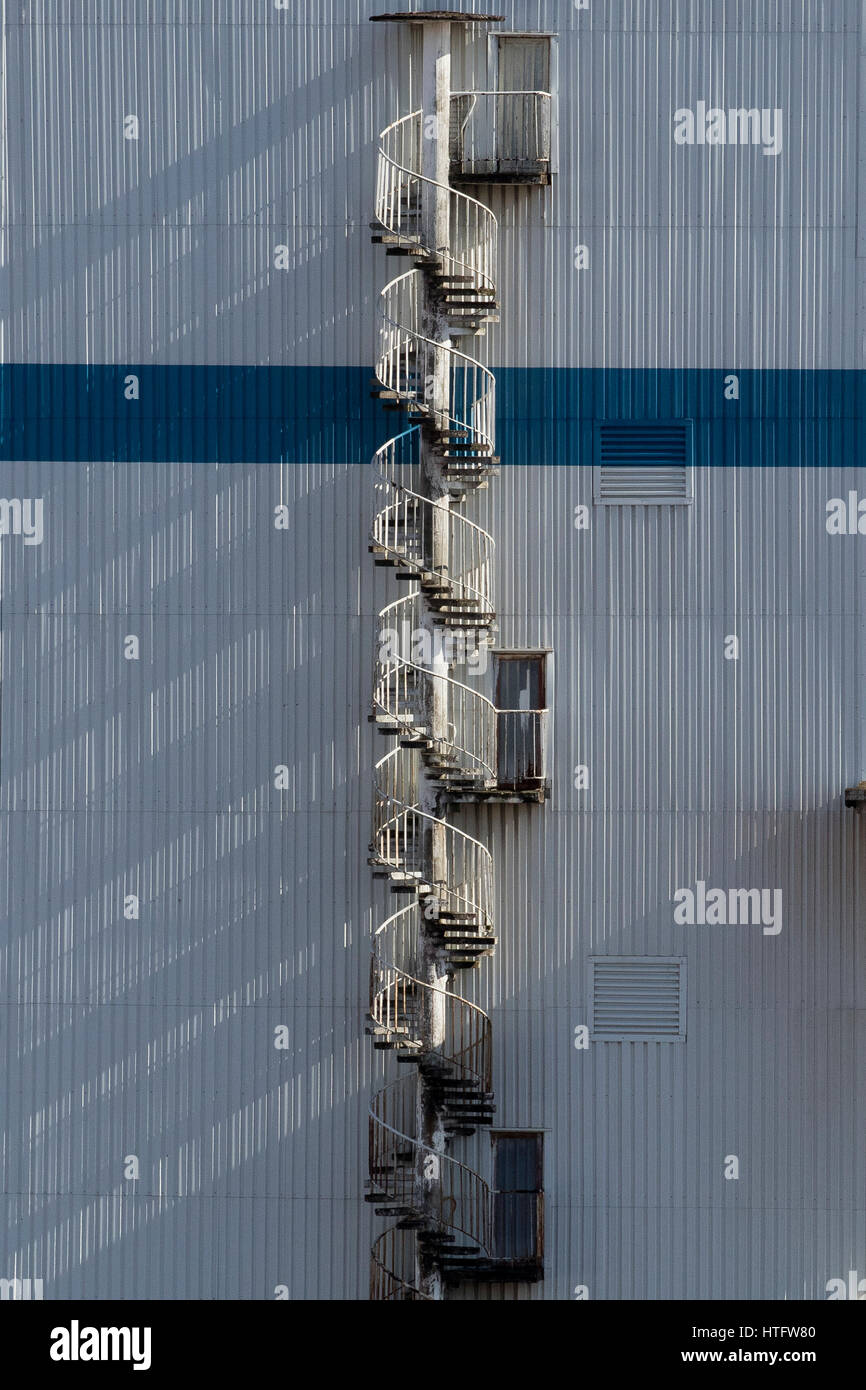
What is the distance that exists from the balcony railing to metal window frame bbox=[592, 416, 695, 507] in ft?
12.9

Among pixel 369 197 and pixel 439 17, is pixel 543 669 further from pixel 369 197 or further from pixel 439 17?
pixel 439 17

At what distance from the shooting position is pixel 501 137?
25500mm

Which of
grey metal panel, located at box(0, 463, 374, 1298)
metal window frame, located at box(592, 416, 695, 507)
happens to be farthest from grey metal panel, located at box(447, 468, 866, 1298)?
grey metal panel, located at box(0, 463, 374, 1298)

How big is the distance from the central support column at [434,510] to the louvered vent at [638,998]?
237 centimetres

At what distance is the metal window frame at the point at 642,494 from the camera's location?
25.6 metres

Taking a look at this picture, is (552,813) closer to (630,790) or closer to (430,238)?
(630,790)

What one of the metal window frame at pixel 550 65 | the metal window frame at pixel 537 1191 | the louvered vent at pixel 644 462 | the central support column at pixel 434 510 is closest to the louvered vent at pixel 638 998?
the metal window frame at pixel 537 1191

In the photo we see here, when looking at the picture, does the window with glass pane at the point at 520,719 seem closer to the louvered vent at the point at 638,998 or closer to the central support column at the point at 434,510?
the central support column at the point at 434,510

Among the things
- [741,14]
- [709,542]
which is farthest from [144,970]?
[741,14]

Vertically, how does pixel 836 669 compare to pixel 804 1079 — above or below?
above

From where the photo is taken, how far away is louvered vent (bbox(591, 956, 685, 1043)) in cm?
2527

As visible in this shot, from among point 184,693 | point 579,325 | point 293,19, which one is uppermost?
point 293,19

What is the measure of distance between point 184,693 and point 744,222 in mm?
11102

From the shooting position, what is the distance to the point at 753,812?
25484 mm
